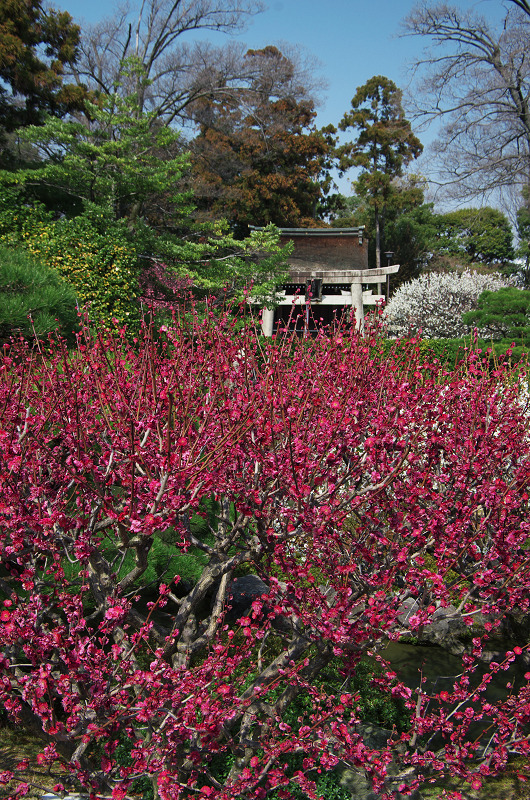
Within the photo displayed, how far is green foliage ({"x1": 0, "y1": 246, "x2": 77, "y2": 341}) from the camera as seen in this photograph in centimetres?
744

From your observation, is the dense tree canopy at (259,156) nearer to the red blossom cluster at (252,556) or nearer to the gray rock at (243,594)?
the gray rock at (243,594)

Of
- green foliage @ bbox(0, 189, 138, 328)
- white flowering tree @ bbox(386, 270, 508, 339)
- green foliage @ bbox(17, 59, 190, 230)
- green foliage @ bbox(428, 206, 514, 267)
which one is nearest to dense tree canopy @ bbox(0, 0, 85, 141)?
green foliage @ bbox(17, 59, 190, 230)

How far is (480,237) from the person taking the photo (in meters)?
39.8

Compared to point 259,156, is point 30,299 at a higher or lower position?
lower

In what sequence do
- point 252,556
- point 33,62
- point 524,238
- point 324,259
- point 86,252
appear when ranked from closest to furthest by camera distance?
point 252,556, point 86,252, point 33,62, point 324,259, point 524,238

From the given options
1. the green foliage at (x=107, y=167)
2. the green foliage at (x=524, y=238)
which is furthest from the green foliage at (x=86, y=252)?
the green foliage at (x=524, y=238)

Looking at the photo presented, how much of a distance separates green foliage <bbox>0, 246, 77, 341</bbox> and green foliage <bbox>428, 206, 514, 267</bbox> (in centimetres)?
3420

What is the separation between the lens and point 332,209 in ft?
116

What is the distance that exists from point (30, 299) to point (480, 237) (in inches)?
1531

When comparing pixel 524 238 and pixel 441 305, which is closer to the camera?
pixel 441 305

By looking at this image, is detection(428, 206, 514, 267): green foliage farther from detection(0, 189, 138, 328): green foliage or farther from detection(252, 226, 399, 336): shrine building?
detection(0, 189, 138, 328): green foliage

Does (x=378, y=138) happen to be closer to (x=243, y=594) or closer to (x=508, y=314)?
(x=508, y=314)

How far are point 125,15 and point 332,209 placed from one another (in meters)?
16.2

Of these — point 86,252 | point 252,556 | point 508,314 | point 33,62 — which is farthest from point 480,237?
point 252,556
